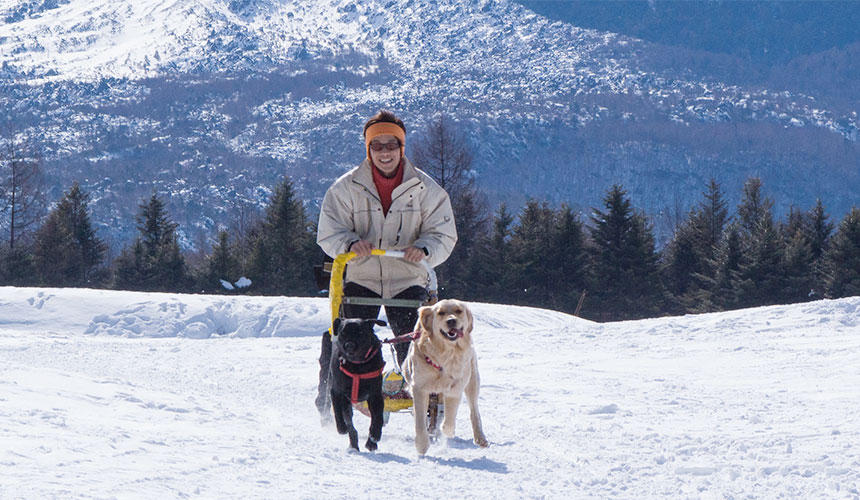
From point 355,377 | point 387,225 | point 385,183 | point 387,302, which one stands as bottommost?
point 355,377

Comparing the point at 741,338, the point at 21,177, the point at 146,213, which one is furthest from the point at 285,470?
the point at 21,177

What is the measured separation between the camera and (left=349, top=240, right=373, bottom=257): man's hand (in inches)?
257

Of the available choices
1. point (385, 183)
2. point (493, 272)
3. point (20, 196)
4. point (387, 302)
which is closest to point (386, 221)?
point (385, 183)

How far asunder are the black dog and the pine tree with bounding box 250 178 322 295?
3270 cm

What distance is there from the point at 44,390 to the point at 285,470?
11.2 feet

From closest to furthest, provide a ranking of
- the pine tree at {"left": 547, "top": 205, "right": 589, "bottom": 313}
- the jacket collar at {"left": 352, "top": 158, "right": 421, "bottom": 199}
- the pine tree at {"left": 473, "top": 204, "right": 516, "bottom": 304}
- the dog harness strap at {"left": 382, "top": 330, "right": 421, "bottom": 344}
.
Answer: the dog harness strap at {"left": 382, "top": 330, "right": 421, "bottom": 344} → the jacket collar at {"left": 352, "top": 158, "right": 421, "bottom": 199} → the pine tree at {"left": 473, "top": 204, "right": 516, "bottom": 304} → the pine tree at {"left": 547, "top": 205, "right": 589, "bottom": 313}

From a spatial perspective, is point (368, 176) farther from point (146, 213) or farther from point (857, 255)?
point (146, 213)

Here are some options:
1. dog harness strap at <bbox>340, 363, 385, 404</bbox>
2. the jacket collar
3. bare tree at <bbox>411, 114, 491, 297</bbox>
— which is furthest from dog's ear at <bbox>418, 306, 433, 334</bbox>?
bare tree at <bbox>411, 114, 491, 297</bbox>

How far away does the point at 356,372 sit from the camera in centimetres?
627

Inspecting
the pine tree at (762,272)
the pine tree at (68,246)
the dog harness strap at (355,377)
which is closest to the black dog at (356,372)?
the dog harness strap at (355,377)

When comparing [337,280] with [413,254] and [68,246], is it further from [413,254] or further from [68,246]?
[68,246]

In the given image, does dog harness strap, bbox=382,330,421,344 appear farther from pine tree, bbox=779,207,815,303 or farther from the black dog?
pine tree, bbox=779,207,815,303

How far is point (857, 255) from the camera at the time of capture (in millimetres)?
37375

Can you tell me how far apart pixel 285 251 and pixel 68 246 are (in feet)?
33.5
